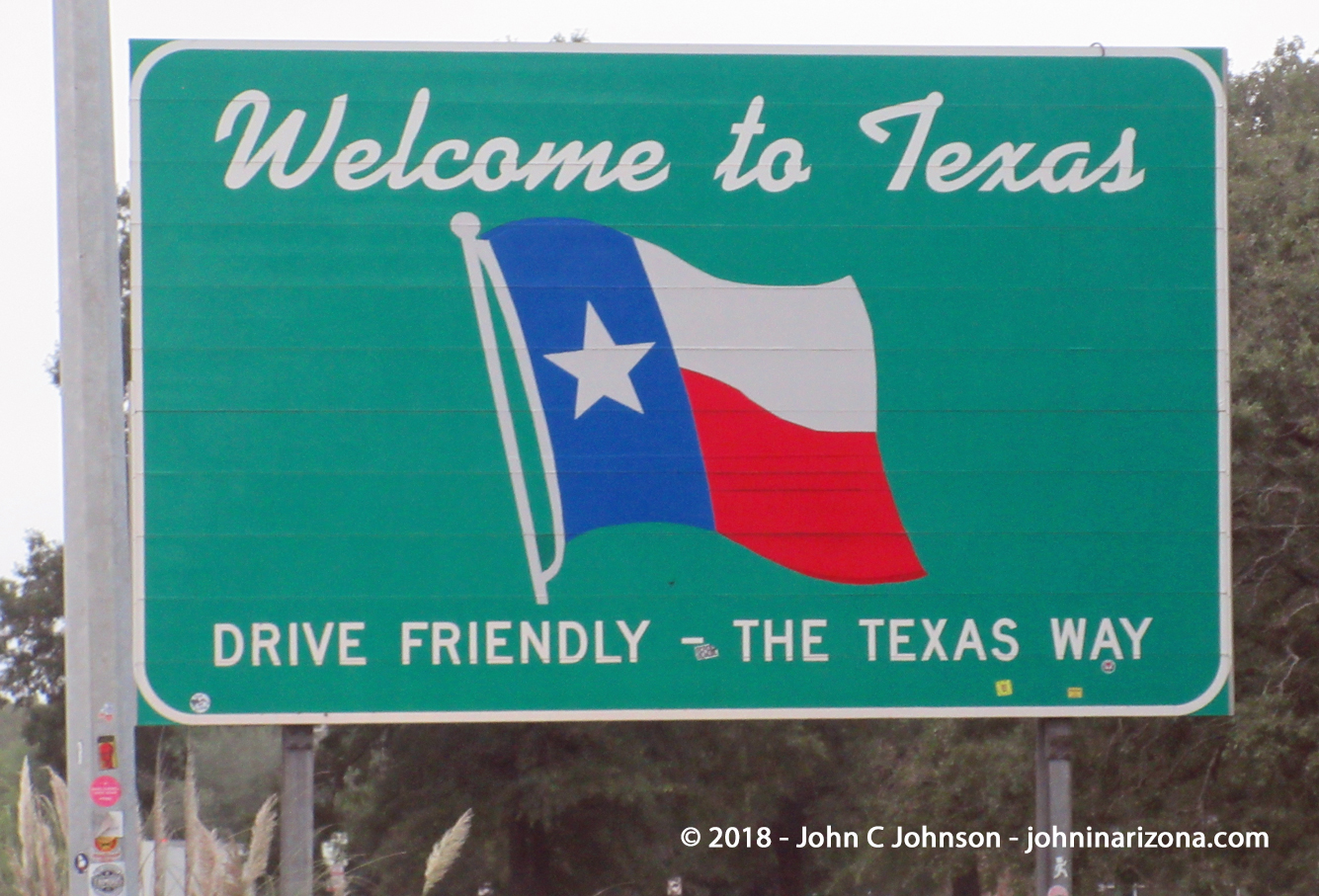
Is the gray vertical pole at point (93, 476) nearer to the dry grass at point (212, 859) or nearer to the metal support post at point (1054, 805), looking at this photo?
the dry grass at point (212, 859)

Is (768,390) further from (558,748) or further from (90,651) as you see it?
(558,748)

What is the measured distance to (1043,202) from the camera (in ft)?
24.9

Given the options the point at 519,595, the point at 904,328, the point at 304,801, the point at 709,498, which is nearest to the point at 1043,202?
the point at 904,328

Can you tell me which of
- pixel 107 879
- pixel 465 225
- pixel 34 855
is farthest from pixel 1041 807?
pixel 34 855

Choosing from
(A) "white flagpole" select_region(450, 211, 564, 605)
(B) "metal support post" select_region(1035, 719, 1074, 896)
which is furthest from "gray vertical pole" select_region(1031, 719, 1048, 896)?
(A) "white flagpole" select_region(450, 211, 564, 605)

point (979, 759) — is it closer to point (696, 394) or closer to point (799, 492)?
A: point (799, 492)

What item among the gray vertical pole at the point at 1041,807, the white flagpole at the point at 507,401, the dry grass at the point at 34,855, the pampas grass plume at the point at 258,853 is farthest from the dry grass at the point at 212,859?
the gray vertical pole at the point at 1041,807

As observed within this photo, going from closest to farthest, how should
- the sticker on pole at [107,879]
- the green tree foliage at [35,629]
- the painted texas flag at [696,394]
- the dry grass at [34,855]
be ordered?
the sticker on pole at [107,879] → the dry grass at [34,855] → the painted texas flag at [696,394] → the green tree foliage at [35,629]

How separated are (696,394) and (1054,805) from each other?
2726 mm

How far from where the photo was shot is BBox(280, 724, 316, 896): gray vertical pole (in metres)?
6.61

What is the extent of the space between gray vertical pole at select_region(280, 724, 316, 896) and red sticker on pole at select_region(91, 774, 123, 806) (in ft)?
4.06

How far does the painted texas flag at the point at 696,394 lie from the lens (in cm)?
736

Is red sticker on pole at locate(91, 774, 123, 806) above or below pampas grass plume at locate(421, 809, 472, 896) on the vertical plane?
above

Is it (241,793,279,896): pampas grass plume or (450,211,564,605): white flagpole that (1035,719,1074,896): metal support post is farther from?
(241,793,279,896): pampas grass plume
